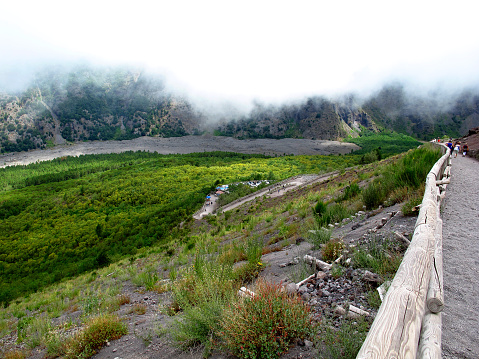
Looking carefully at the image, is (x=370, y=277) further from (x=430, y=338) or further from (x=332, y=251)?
(x=430, y=338)

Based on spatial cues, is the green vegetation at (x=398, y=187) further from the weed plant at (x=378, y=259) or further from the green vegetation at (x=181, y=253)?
the weed plant at (x=378, y=259)

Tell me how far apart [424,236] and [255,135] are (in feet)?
559

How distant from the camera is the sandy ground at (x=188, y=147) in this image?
433ft

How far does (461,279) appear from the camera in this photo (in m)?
3.44

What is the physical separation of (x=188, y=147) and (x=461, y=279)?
510 feet

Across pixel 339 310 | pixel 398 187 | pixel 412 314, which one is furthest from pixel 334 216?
pixel 412 314

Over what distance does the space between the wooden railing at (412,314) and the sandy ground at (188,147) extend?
12833 cm

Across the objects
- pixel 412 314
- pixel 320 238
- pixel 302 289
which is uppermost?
pixel 412 314

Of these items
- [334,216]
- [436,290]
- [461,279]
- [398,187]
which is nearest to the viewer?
[436,290]

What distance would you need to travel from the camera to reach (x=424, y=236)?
3.09 m

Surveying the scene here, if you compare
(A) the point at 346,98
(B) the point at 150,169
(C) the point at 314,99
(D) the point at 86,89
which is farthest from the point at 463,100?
(D) the point at 86,89

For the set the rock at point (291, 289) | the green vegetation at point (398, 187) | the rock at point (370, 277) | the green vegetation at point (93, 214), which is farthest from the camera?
the green vegetation at point (93, 214)

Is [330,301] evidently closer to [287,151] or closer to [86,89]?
[287,151]

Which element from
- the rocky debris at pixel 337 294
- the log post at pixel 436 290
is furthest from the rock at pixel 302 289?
the log post at pixel 436 290
